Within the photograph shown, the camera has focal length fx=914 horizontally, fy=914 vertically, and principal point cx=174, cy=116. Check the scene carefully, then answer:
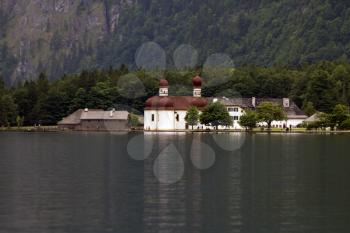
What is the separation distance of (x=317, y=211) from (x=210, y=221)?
18.7ft

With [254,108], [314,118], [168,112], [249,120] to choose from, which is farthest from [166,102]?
[314,118]

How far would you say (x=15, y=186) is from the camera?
52.8m

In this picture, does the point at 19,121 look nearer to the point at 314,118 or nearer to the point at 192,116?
the point at 192,116

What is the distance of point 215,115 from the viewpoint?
165250mm

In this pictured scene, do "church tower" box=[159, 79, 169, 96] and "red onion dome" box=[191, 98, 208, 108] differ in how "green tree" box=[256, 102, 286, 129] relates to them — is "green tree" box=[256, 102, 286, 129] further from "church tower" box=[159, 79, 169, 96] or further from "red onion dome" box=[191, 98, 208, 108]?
"church tower" box=[159, 79, 169, 96]

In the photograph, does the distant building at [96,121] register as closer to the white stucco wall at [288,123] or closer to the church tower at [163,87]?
the church tower at [163,87]

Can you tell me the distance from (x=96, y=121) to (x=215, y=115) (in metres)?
31.1

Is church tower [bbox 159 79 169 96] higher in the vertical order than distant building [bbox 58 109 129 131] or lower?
higher

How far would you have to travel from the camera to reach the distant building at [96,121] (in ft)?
603

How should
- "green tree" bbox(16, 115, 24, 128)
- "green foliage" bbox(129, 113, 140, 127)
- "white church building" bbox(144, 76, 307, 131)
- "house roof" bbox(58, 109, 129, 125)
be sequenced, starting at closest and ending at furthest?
"white church building" bbox(144, 76, 307, 131) < "house roof" bbox(58, 109, 129, 125) < "green foliage" bbox(129, 113, 140, 127) < "green tree" bbox(16, 115, 24, 128)

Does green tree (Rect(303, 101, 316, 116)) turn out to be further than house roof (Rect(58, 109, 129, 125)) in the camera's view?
No

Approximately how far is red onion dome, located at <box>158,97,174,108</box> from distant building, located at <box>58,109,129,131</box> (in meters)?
8.25

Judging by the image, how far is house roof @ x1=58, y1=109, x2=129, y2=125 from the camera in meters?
184

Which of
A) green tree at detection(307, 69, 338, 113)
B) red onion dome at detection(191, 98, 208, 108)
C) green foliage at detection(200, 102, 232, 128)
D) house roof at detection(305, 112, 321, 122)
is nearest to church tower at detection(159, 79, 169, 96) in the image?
red onion dome at detection(191, 98, 208, 108)
